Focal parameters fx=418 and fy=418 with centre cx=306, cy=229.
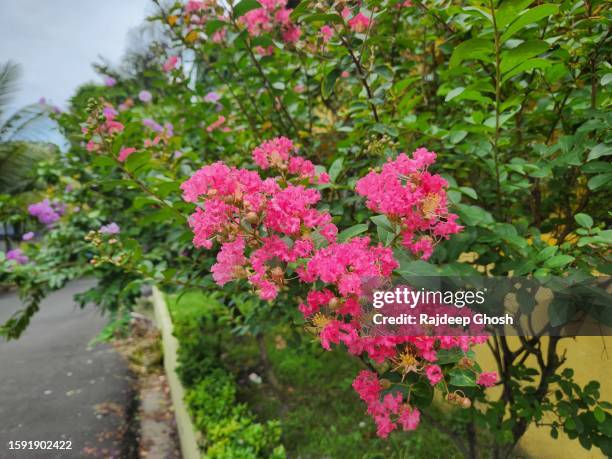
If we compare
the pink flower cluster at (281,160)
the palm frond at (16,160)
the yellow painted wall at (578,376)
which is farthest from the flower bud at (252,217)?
the palm frond at (16,160)

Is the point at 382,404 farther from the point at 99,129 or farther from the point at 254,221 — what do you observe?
the point at 99,129

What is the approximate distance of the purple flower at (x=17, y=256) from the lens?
264 centimetres

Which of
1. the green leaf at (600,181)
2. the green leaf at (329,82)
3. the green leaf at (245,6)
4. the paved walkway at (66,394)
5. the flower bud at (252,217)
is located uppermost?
the green leaf at (245,6)

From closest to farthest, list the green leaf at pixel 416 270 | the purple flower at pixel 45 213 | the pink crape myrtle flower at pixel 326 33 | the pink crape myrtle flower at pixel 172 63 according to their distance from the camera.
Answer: the green leaf at pixel 416 270 < the pink crape myrtle flower at pixel 326 33 < the pink crape myrtle flower at pixel 172 63 < the purple flower at pixel 45 213

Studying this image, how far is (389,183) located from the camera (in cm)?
91

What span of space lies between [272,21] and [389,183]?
118cm

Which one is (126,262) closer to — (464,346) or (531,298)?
(464,346)

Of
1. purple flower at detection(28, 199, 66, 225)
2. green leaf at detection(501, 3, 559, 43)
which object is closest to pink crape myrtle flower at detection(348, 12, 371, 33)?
green leaf at detection(501, 3, 559, 43)

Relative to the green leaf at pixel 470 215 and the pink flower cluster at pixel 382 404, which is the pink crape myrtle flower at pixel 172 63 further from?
the pink flower cluster at pixel 382 404

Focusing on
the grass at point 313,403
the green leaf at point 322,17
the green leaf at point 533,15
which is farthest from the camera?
the grass at point 313,403

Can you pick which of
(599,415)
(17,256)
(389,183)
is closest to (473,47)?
(389,183)

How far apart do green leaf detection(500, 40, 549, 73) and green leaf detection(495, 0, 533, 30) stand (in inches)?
2.3

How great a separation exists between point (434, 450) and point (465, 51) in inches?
81.3

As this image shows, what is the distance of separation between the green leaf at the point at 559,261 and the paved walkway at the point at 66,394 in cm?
305
